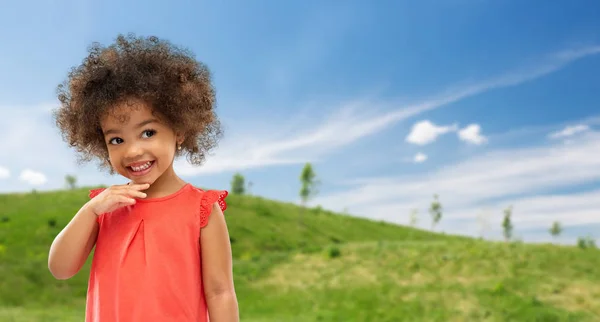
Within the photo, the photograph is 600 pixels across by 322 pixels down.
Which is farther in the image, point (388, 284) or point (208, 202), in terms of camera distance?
point (388, 284)

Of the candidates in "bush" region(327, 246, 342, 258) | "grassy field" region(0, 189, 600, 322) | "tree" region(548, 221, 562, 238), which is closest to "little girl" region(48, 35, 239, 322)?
"grassy field" region(0, 189, 600, 322)

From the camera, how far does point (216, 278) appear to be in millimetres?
2834

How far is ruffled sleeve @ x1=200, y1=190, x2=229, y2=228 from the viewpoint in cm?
287

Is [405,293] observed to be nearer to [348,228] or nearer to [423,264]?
[423,264]

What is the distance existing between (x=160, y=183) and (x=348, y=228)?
78.8 feet

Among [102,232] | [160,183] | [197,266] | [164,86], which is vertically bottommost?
[197,266]

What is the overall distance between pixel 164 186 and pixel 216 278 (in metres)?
0.54

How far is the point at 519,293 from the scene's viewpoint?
1228cm

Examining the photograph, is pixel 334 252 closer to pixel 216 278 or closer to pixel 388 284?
pixel 388 284

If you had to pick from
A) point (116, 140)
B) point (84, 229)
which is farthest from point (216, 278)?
point (116, 140)

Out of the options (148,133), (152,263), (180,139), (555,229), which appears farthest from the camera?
(555,229)

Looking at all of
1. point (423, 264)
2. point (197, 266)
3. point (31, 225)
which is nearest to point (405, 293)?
point (423, 264)

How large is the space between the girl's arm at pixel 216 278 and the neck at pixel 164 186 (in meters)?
0.27

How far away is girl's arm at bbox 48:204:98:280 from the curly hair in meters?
0.43
